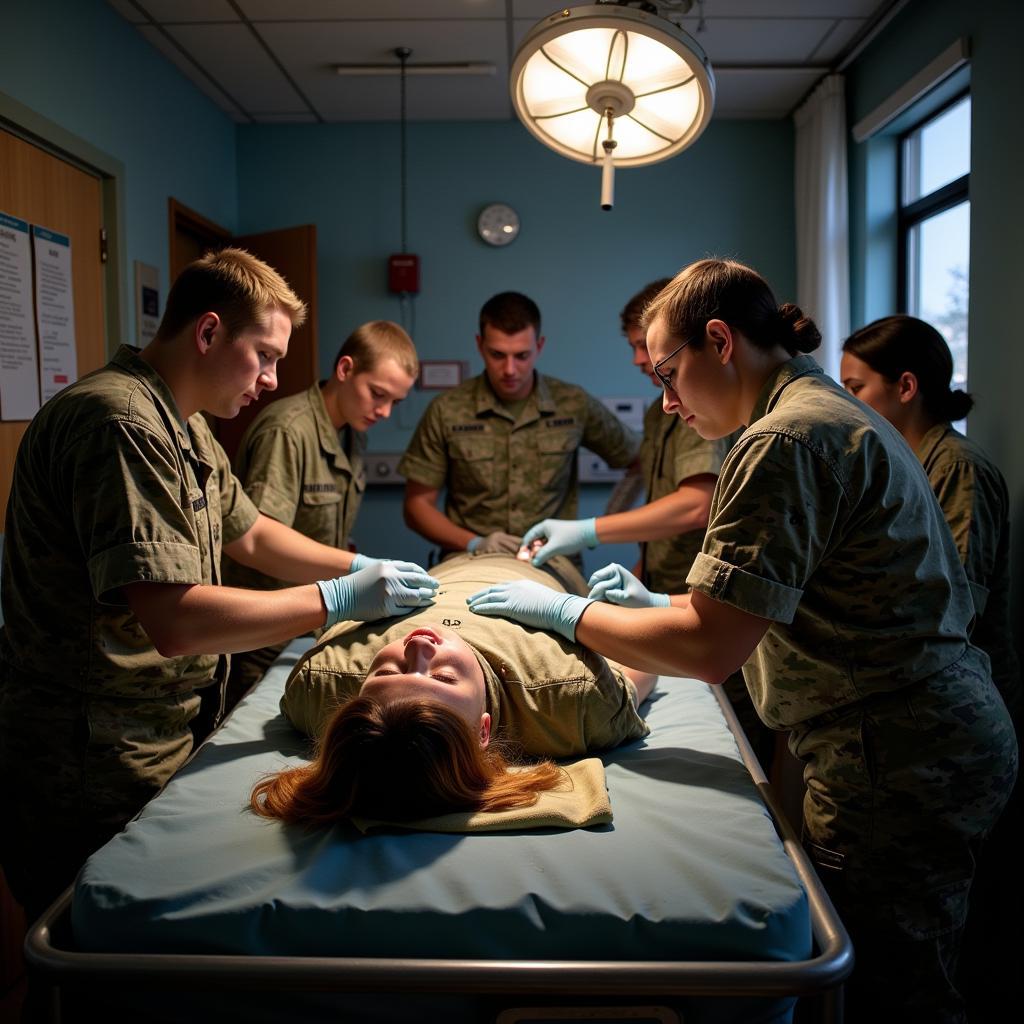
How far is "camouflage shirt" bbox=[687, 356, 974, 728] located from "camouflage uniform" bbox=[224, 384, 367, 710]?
1557mm

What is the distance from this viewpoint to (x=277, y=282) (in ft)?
5.90

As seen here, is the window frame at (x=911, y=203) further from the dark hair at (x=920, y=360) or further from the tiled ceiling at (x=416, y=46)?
the dark hair at (x=920, y=360)

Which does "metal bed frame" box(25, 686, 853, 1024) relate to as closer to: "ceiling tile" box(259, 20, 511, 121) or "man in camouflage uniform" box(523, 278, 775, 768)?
"man in camouflage uniform" box(523, 278, 775, 768)

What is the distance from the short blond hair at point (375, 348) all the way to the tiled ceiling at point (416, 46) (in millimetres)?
1308

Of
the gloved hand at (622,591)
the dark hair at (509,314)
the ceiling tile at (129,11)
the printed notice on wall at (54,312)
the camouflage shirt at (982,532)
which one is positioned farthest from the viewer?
the ceiling tile at (129,11)

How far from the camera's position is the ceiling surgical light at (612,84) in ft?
5.97

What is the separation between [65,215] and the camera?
2928 millimetres

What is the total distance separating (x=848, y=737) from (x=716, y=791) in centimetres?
22

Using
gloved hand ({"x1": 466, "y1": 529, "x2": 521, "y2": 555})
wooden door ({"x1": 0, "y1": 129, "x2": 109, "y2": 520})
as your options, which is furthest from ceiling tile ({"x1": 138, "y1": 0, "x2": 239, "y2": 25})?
gloved hand ({"x1": 466, "y1": 529, "x2": 521, "y2": 555})

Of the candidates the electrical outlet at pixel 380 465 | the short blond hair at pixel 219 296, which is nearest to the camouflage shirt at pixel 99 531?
the short blond hair at pixel 219 296

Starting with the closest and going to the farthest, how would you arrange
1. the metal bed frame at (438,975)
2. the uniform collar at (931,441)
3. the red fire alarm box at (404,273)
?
the metal bed frame at (438,975), the uniform collar at (931,441), the red fire alarm box at (404,273)

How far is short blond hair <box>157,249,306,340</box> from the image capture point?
1.65 m

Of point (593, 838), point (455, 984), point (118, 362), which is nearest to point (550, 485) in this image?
point (118, 362)

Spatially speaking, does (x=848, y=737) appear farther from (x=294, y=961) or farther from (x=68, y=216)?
(x=68, y=216)
